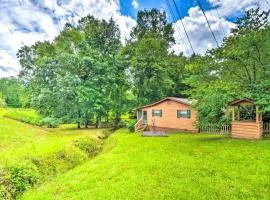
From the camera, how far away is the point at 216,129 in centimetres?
2445

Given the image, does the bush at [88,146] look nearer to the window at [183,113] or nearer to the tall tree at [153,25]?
the window at [183,113]

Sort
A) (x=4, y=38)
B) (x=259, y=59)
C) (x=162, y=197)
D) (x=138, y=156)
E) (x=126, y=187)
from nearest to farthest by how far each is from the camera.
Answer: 1. (x=162, y=197)
2. (x=126, y=187)
3. (x=138, y=156)
4. (x=259, y=59)
5. (x=4, y=38)

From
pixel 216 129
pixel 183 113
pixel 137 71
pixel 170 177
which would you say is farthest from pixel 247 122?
pixel 137 71

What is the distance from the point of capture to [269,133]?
68.0ft

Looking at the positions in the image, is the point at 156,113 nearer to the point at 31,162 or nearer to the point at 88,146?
the point at 88,146

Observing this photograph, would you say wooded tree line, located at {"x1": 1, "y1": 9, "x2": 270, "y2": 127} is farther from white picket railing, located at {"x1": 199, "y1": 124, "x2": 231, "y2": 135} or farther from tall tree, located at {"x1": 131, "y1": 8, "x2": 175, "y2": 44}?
white picket railing, located at {"x1": 199, "y1": 124, "x2": 231, "y2": 135}

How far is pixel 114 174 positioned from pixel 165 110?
20211mm

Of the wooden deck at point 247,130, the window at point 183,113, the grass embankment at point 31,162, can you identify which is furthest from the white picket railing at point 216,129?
the grass embankment at point 31,162

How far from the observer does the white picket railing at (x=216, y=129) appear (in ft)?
76.8

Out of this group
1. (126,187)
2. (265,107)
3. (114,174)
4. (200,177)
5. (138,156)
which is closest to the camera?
(126,187)

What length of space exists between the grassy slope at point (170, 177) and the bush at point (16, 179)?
0.56 meters

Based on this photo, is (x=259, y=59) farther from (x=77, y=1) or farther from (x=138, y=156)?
(x=77, y=1)

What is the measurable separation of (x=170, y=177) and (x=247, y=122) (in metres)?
12.0

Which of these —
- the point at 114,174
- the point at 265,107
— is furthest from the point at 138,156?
the point at 265,107
